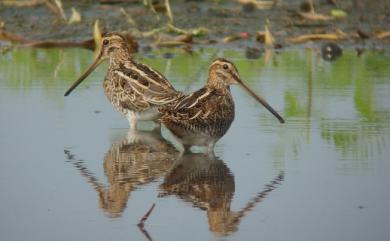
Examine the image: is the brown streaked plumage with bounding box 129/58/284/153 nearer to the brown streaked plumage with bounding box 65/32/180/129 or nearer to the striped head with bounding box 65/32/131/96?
the brown streaked plumage with bounding box 65/32/180/129

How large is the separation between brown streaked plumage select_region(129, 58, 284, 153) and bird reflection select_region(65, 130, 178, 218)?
0.24 meters

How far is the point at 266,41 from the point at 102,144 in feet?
17.8

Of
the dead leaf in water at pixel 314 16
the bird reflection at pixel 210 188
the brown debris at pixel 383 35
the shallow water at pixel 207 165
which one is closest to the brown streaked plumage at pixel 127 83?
the shallow water at pixel 207 165

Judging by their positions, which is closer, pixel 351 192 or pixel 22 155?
pixel 351 192

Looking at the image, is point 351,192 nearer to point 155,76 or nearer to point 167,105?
point 167,105

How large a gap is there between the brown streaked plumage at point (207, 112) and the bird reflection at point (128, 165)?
0.24 meters

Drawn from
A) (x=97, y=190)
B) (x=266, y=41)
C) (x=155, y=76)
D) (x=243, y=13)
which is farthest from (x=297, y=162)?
(x=243, y=13)

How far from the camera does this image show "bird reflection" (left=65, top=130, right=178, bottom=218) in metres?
7.58

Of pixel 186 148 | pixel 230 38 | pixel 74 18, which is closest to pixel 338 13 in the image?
pixel 230 38

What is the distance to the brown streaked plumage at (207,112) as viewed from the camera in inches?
354

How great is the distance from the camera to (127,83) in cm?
1066

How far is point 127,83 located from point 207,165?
225 cm

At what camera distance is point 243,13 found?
16.1 meters

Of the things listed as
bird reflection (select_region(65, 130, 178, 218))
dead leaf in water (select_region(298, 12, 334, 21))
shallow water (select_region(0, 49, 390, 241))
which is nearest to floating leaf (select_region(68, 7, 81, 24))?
shallow water (select_region(0, 49, 390, 241))
